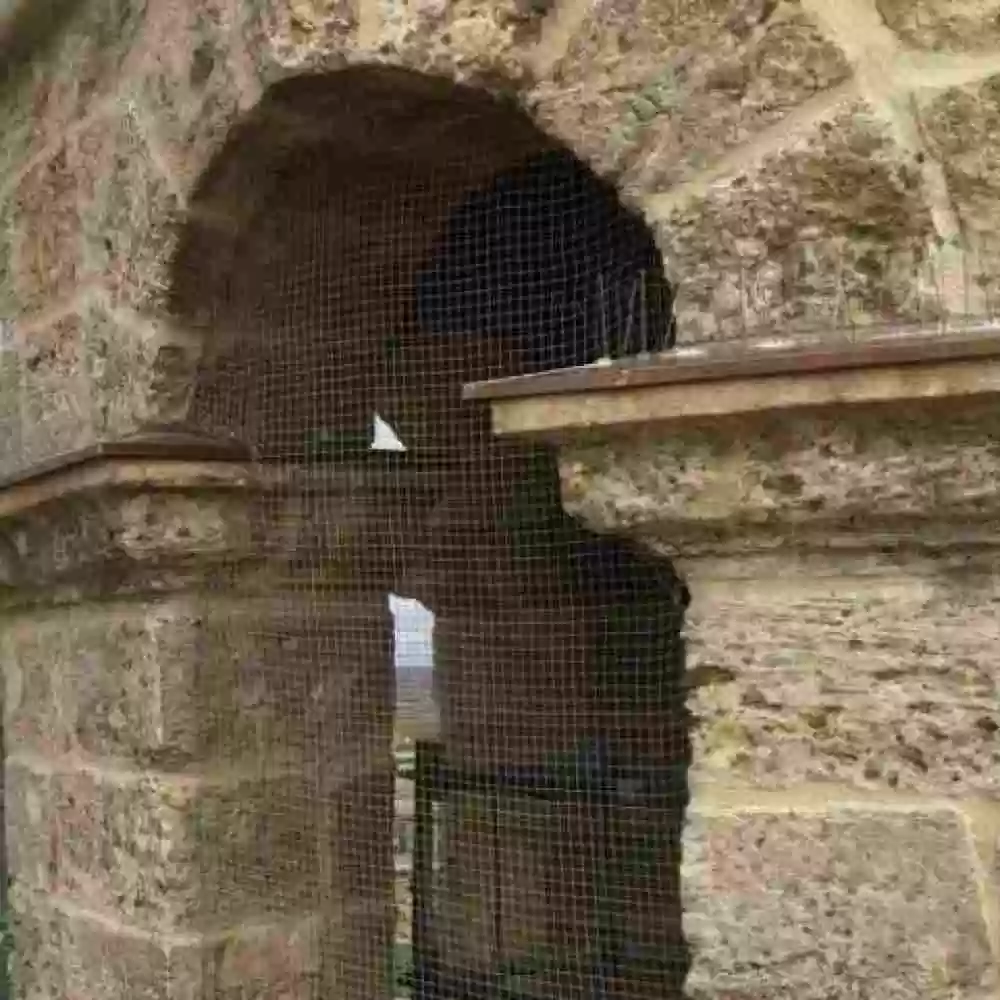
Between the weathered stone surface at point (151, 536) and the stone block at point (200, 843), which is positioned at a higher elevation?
the weathered stone surface at point (151, 536)

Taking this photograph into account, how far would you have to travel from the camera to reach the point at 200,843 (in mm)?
2264

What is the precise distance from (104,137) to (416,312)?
588 millimetres

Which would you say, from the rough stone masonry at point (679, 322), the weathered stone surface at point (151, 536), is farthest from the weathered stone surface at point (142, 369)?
the weathered stone surface at point (151, 536)

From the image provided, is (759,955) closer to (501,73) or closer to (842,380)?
(842,380)

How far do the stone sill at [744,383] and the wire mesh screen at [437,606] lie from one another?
492mm

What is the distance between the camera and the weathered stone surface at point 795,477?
1407mm

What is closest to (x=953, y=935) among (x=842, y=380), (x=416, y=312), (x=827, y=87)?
(x=842, y=380)

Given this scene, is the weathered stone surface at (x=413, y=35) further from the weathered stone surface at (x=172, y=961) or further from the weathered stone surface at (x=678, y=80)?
the weathered stone surface at (x=172, y=961)

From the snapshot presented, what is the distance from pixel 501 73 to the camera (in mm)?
1767

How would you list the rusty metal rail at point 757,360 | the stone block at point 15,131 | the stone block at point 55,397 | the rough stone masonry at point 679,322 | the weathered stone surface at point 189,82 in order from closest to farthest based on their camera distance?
the rusty metal rail at point 757,360 → the rough stone masonry at point 679,322 → the weathered stone surface at point 189,82 → the stone block at point 55,397 → the stone block at point 15,131

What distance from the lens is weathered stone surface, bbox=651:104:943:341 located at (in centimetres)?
147

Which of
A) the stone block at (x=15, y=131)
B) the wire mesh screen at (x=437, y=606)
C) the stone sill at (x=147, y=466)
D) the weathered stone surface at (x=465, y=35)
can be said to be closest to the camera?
the weathered stone surface at (x=465, y=35)

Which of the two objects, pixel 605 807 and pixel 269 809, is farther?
pixel 605 807

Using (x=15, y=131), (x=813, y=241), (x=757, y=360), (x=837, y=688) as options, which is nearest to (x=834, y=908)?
(x=837, y=688)
